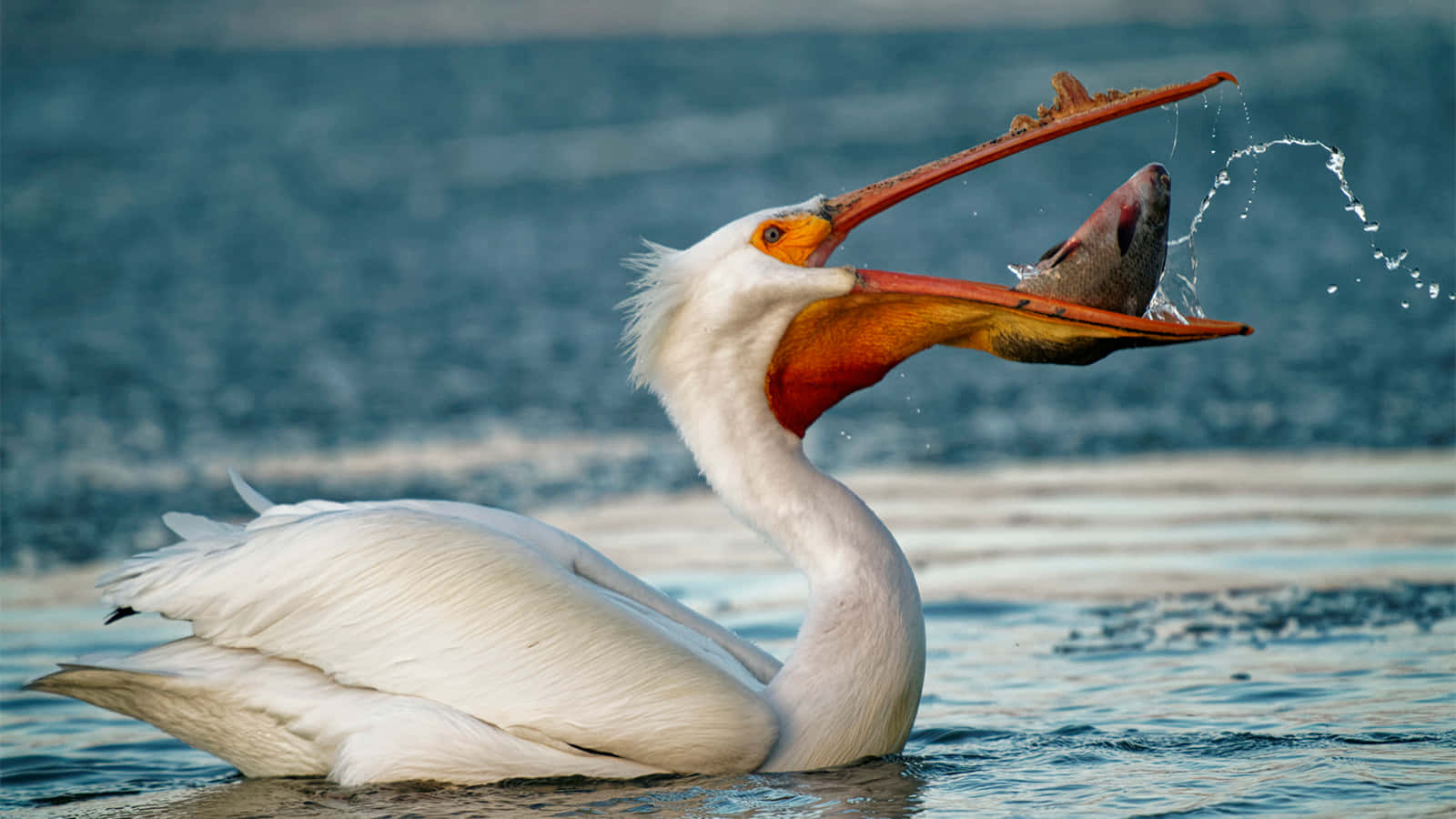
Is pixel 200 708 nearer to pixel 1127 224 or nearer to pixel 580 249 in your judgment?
pixel 1127 224

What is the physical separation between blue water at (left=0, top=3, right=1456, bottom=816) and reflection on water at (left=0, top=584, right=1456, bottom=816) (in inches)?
0.6

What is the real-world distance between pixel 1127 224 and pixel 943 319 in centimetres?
43

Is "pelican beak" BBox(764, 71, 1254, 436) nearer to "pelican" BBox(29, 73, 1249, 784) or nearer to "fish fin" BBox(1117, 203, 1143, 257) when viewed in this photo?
"pelican" BBox(29, 73, 1249, 784)

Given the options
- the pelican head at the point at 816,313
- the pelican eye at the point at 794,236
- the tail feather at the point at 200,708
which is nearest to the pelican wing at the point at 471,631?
the tail feather at the point at 200,708

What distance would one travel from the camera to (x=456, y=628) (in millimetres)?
3717

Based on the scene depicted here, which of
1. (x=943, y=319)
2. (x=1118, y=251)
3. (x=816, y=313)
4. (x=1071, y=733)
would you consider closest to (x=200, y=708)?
(x=816, y=313)

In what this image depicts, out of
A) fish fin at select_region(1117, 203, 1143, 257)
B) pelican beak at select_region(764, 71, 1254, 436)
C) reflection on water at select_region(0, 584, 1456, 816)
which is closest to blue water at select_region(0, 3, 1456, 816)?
reflection on water at select_region(0, 584, 1456, 816)

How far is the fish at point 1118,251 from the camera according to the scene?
370 cm

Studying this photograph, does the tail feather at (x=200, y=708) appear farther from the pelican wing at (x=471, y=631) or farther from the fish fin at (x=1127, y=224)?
the fish fin at (x=1127, y=224)

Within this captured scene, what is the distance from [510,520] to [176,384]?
17.1 feet

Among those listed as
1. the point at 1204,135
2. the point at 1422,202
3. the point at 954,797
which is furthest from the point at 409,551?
the point at 1204,135

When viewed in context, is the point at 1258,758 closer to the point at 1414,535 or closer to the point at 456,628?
the point at 456,628

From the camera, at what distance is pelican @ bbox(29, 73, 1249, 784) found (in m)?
3.67

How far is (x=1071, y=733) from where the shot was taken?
13.3ft
